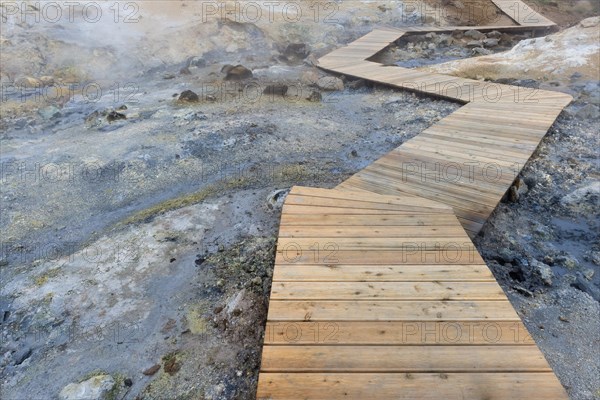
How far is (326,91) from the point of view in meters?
8.91

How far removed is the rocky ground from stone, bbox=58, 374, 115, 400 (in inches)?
0.5

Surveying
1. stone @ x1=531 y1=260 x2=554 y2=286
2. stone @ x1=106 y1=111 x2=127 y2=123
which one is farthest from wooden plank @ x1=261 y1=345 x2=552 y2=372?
stone @ x1=106 y1=111 x2=127 y2=123

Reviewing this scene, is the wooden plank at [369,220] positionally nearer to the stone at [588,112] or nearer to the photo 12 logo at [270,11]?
the stone at [588,112]

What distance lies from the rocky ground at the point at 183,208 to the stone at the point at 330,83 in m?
0.07

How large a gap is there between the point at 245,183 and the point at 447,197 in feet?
8.26

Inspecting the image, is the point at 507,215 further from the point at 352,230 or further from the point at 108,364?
the point at 108,364

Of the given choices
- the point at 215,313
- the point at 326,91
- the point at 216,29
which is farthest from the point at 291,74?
the point at 215,313

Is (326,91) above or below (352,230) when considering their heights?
above

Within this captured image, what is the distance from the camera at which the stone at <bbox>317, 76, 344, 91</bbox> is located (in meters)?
8.93

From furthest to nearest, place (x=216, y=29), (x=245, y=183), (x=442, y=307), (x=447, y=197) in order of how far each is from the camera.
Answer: (x=216, y=29) → (x=245, y=183) → (x=447, y=197) → (x=442, y=307)

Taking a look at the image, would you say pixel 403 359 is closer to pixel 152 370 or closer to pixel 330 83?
pixel 152 370

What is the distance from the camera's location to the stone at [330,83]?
8930 millimetres

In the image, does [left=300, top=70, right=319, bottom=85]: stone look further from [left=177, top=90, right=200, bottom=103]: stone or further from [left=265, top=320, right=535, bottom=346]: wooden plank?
[left=265, top=320, right=535, bottom=346]: wooden plank

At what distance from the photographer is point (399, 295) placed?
115 inches
